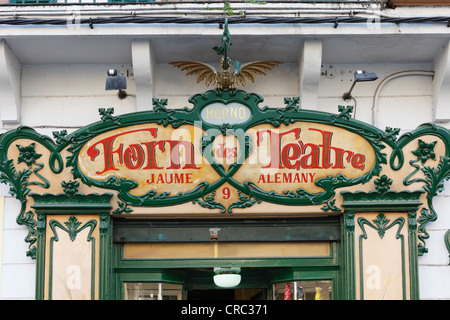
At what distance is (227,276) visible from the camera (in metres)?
9.78

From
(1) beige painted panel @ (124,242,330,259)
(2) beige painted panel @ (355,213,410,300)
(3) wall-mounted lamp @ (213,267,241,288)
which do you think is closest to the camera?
(2) beige painted panel @ (355,213,410,300)

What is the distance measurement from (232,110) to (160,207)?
51.9 inches

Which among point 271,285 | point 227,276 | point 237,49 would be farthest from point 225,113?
point 271,285

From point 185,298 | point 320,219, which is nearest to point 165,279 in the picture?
point 185,298

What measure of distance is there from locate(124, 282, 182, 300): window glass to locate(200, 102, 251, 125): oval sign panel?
6.31ft

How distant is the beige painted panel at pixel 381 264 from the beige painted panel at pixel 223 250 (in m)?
0.49

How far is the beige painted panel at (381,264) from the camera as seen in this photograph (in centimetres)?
927

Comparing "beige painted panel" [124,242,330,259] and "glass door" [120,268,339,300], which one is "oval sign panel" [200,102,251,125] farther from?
"glass door" [120,268,339,300]

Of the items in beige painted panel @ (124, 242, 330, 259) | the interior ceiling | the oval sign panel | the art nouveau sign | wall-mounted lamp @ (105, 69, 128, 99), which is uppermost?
the interior ceiling

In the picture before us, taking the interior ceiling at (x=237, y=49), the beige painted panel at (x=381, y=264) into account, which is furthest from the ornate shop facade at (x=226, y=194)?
the interior ceiling at (x=237, y=49)

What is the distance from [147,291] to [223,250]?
96cm

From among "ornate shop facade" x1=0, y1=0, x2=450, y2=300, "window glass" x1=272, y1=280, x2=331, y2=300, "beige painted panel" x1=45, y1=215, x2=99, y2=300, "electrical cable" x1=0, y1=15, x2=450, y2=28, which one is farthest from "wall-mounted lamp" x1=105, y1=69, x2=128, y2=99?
"window glass" x1=272, y1=280, x2=331, y2=300

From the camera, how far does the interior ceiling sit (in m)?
9.52
